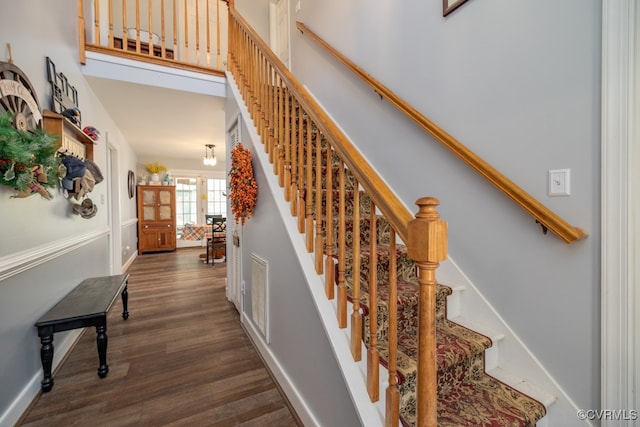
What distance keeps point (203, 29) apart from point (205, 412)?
5.84m

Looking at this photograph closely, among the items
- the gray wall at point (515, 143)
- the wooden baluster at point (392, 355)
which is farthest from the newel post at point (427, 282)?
the gray wall at point (515, 143)

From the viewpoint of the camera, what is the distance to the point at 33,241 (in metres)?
1.63

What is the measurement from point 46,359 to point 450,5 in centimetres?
334

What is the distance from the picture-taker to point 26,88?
60.9 inches

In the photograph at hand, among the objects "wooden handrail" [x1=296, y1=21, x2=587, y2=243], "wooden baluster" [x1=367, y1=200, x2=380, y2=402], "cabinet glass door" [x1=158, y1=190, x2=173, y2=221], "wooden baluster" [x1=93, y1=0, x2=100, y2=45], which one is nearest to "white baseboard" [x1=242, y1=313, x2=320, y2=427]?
"wooden baluster" [x1=367, y1=200, x2=380, y2=402]

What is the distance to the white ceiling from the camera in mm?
2961

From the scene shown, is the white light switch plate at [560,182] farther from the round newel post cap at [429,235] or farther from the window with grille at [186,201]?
the window with grille at [186,201]

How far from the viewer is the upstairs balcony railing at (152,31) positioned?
8.81ft

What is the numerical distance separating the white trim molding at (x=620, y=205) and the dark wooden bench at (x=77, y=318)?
267cm

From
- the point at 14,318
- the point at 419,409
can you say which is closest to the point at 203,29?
the point at 14,318

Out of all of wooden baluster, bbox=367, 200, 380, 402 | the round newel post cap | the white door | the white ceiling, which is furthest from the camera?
the white door

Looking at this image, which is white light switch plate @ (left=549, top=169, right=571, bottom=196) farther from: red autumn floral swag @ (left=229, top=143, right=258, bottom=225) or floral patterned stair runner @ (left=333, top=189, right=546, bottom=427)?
red autumn floral swag @ (left=229, top=143, right=258, bottom=225)

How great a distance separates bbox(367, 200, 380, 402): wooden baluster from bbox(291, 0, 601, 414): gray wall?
2.92ft

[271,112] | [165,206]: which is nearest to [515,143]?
[271,112]
